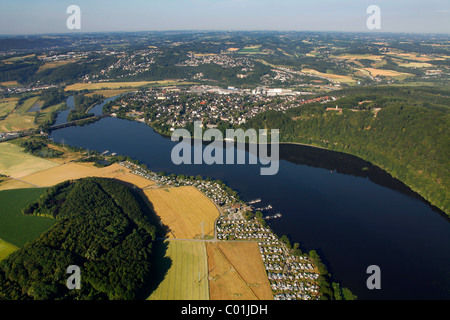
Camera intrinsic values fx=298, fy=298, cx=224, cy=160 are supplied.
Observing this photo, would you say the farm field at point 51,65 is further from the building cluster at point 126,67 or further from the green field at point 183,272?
the green field at point 183,272

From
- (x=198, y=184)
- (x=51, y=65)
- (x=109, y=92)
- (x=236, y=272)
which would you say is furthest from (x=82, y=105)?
(x=236, y=272)

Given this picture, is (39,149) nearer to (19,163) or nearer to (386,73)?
(19,163)

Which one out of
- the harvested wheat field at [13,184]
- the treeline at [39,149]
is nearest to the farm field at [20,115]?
the treeline at [39,149]

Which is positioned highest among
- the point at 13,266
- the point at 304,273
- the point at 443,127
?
the point at 443,127

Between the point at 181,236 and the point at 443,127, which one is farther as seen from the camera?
the point at 443,127

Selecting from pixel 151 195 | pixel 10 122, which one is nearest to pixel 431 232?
pixel 151 195

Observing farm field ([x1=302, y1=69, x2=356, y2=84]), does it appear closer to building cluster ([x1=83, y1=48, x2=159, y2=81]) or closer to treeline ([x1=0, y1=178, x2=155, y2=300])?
building cluster ([x1=83, y1=48, x2=159, y2=81])

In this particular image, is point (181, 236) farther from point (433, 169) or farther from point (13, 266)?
point (433, 169)
